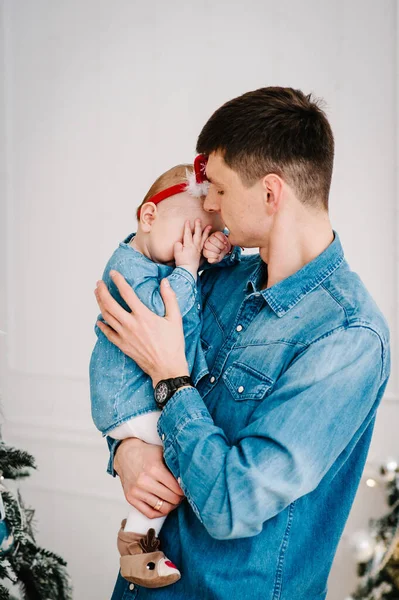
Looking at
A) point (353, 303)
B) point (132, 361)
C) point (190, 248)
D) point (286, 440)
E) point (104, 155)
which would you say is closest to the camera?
point (286, 440)

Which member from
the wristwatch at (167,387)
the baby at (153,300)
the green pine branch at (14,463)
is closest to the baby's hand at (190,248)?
the baby at (153,300)

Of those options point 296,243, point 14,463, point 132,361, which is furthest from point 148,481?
point 14,463

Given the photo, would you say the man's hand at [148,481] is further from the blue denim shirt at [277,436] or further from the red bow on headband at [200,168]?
the red bow on headband at [200,168]

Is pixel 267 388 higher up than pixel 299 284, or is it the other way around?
pixel 299 284

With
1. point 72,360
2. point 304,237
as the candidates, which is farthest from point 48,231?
point 304,237

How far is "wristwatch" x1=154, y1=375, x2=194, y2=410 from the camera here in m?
1.31

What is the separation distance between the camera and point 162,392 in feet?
4.35

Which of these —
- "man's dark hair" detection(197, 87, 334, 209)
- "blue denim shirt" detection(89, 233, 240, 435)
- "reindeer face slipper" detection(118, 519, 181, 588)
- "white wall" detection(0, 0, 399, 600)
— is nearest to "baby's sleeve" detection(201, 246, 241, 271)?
"blue denim shirt" detection(89, 233, 240, 435)

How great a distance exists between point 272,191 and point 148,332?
0.40 m

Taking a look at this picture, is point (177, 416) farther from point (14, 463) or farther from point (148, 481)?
point (14, 463)

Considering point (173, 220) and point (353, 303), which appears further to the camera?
point (173, 220)

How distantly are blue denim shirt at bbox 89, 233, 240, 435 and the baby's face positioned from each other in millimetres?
51

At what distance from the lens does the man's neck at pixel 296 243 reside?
1389 millimetres

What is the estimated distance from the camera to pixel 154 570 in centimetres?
133
